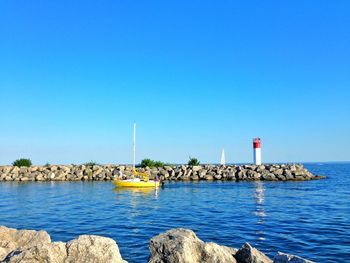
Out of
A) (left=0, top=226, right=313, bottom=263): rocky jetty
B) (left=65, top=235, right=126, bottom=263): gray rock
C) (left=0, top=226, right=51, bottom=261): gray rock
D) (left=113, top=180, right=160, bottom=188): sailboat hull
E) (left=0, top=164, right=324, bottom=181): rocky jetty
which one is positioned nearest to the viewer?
(left=0, top=226, right=313, bottom=263): rocky jetty

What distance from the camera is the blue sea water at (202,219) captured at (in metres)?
16.3

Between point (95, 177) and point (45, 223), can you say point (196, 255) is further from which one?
point (95, 177)

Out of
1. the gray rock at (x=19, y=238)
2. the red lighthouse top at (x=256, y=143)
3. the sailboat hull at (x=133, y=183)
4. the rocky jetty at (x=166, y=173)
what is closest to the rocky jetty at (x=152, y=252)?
the gray rock at (x=19, y=238)

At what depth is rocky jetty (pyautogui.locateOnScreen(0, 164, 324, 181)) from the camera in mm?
59434

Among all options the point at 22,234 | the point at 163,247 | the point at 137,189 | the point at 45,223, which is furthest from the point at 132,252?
the point at 137,189

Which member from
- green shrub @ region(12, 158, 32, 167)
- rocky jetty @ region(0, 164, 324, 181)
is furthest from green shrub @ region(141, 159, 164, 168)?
green shrub @ region(12, 158, 32, 167)

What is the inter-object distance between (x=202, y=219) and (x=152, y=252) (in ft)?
43.9

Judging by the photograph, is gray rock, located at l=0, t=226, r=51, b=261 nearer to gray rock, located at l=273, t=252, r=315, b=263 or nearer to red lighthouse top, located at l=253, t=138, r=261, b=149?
gray rock, located at l=273, t=252, r=315, b=263

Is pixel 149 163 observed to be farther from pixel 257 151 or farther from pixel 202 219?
pixel 202 219

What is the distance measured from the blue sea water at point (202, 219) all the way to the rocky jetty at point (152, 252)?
4298 mm

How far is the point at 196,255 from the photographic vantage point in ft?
30.8

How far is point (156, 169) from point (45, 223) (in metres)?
41.9

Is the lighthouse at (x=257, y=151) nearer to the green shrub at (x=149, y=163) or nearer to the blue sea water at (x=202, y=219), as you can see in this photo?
the green shrub at (x=149, y=163)

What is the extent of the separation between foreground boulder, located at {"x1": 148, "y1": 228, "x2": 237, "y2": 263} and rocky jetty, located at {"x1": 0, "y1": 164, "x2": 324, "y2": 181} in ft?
156
